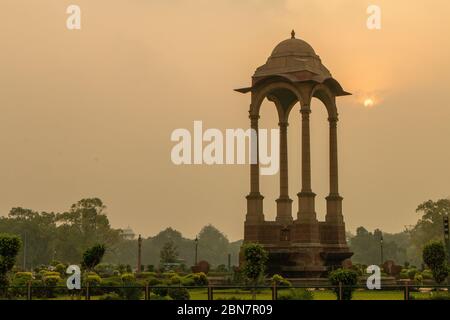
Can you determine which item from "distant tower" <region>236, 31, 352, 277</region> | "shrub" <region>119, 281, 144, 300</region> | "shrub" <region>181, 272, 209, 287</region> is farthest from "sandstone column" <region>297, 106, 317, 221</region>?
"shrub" <region>119, 281, 144, 300</region>

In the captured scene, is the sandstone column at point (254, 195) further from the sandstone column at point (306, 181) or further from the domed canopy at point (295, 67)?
the sandstone column at point (306, 181)

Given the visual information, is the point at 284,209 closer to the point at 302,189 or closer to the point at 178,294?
the point at 302,189

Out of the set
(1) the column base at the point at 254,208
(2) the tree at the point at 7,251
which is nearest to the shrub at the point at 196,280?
(1) the column base at the point at 254,208

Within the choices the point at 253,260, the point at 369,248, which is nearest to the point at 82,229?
the point at 369,248

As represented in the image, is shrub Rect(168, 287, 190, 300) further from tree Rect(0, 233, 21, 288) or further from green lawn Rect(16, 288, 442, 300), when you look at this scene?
tree Rect(0, 233, 21, 288)

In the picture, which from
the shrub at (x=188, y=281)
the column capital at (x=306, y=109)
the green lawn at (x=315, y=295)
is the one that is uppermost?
the column capital at (x=306, y=109)

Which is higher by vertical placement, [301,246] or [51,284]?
[301,246]

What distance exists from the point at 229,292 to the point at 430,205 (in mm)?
75353

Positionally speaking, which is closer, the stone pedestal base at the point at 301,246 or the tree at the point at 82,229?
the stone pedestal base at the point at 301,246

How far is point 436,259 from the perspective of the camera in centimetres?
4206

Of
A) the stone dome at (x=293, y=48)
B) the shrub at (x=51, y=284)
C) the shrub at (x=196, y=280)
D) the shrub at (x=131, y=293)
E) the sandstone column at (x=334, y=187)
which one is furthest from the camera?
the stone dome at (x=293, y=48)

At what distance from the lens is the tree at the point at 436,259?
42.0m

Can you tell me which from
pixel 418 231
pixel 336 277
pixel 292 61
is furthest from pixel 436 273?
pixel 418 231

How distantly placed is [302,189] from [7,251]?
22.3m
